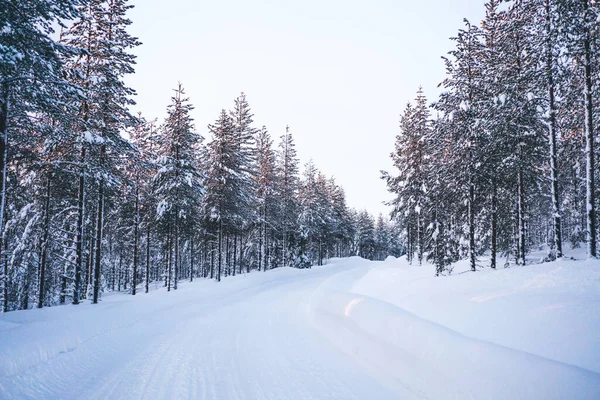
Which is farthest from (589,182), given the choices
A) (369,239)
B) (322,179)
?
(369,239)

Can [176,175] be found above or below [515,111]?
below

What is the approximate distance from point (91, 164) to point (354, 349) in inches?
539

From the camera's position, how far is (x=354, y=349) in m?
6.83

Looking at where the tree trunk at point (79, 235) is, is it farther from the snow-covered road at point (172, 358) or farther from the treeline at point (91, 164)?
the snow-covered road at point (172, 358)

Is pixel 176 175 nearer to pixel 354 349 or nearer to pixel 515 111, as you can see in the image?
A: pixel 354 349

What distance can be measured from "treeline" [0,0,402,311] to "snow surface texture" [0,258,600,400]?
6.04 m

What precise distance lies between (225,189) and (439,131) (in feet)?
54.4

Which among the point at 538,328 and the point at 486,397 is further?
the point at 538,328

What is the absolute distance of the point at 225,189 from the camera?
81.0 ft

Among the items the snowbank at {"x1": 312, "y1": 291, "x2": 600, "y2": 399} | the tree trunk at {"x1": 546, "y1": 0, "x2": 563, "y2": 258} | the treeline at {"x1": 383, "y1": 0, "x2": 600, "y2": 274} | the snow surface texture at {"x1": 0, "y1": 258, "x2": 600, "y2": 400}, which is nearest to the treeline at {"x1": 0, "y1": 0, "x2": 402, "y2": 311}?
the snow surface texture at {"x1": 0, "y1": 258, "x2": 600, "y2": 400}

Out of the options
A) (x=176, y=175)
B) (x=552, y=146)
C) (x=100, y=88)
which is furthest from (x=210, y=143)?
(x=552, y=146)

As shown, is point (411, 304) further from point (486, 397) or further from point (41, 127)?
point (41, 127)

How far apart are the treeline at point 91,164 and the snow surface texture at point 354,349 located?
6037 millimetres

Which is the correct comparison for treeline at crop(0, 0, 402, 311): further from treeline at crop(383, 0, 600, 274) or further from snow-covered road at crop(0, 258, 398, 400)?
treeline at crop(383, 0, 600, 274)
